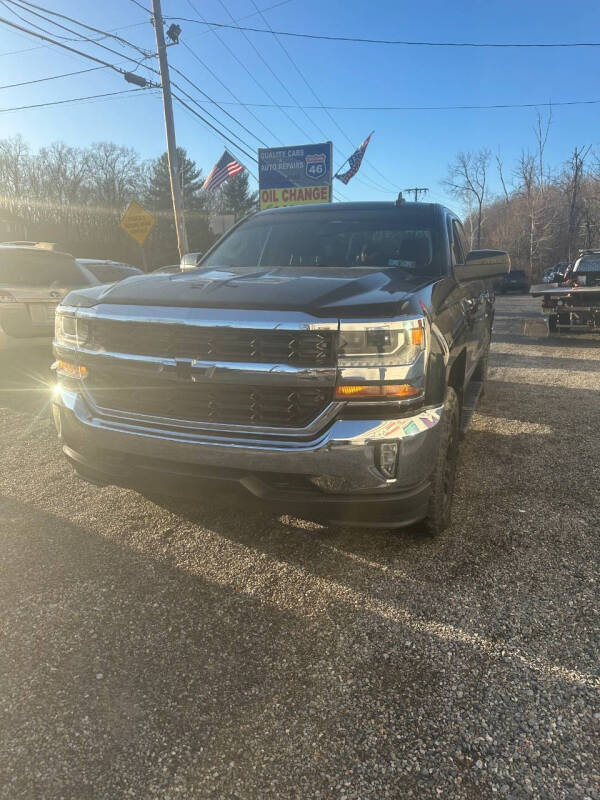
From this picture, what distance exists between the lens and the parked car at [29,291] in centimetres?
606

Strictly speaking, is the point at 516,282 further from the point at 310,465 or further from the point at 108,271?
the point at 310,465

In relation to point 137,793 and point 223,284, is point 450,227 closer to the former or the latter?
point 223,284

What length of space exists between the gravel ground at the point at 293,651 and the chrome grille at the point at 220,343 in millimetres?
692

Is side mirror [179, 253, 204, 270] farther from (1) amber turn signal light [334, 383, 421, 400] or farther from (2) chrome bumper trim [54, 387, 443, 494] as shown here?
(1) amber turn signal light [334, 383, 421, 400]

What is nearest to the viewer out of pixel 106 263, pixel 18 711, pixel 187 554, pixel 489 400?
pixel 18 711

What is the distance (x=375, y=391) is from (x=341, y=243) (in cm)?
179

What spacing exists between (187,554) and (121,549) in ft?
1.20

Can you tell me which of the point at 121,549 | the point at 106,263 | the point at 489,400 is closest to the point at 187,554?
the point at 121,549

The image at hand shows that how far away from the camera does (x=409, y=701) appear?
5.84ft

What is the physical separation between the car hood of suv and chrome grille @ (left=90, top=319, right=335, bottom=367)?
112 millimetres

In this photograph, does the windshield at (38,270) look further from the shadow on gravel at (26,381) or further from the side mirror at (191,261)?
the side mirror at (191,261)

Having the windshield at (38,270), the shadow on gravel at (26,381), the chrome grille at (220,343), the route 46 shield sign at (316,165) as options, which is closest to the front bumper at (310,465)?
the chrome grille at (220,343)

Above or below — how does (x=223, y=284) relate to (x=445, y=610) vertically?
above

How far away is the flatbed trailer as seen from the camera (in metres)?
11.1
